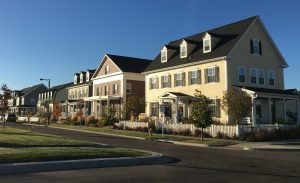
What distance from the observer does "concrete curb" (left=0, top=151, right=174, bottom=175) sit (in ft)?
42.4

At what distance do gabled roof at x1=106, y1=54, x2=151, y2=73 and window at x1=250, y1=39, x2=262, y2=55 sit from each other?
65.5 ft

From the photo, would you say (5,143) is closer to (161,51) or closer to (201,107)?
(201,107)

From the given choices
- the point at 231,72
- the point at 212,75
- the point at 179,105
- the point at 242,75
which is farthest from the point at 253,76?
the point at 179,105

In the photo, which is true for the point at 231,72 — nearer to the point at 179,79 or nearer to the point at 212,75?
the point at 212,75

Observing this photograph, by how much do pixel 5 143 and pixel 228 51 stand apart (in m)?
22.8

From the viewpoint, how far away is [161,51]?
4684cm

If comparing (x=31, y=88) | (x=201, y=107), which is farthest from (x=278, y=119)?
(x=31, y=88)

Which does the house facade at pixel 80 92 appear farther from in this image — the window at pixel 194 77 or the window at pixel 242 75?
the window at pixel 242 75

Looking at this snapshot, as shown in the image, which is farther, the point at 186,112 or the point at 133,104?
the point at 133,104

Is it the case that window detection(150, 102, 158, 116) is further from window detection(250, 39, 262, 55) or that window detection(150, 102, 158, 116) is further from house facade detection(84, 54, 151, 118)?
window detection(250, 39, 262, 55)

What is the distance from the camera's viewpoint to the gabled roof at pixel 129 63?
2143 inches

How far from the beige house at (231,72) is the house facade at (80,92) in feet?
87.2

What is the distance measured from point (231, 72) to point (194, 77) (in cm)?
484

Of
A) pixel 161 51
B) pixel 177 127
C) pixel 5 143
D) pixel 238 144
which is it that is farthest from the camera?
pixel 161 51
